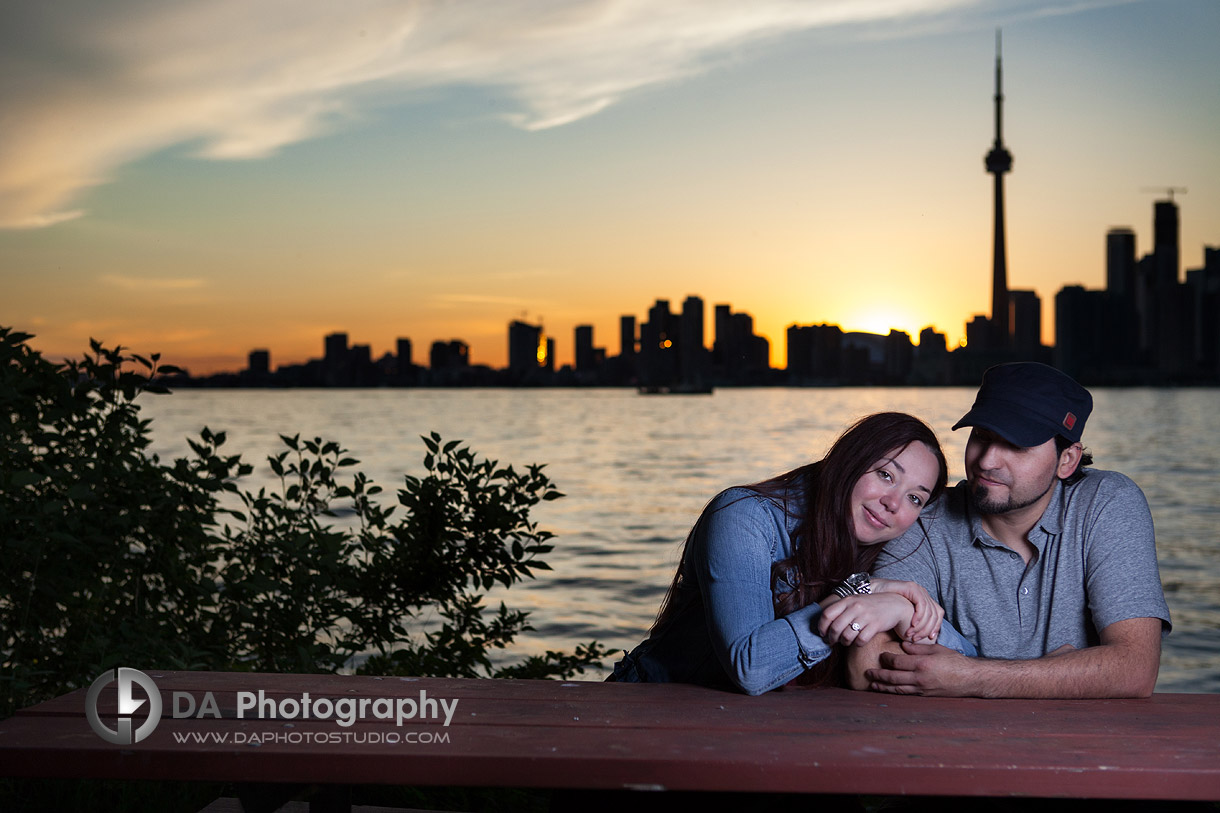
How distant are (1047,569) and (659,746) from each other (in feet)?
4.80

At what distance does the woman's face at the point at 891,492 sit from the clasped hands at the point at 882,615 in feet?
0.46

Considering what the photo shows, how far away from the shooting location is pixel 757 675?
7.88 ft

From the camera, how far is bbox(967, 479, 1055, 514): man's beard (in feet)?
9.50

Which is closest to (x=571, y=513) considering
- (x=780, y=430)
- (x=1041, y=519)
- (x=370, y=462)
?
(x=370, y=462)

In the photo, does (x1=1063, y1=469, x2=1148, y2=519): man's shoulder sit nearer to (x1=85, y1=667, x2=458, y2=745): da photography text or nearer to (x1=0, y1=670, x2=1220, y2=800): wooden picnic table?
(x1=0, y1=670, x2=1220, y2=800): wooden picnic table

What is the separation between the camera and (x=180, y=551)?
469cm

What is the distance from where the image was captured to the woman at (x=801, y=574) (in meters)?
2.47

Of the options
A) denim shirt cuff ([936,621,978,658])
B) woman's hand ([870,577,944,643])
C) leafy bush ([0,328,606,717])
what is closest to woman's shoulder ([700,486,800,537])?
woman's hand ([870,577,944,643])

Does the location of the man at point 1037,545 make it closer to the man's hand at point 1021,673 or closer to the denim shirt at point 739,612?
the man's hand at point 1021,673

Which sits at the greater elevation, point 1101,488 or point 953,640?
point 1101,488

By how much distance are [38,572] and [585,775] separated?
3.33 metres

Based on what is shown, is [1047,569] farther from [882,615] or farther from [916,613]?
[882,615]

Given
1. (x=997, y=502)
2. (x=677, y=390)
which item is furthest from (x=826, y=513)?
(x=677, y=390)

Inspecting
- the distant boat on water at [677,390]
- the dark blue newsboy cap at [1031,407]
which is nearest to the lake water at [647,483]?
the dark blue newsboy cap at [1031,407]
